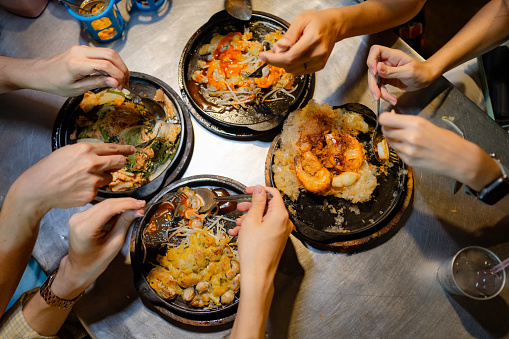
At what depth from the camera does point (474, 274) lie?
6.68 ft

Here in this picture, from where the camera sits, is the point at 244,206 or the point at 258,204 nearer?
the point at 258,204

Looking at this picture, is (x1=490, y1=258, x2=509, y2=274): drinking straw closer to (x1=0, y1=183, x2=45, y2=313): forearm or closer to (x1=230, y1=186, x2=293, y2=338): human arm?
(x1=230, y1=186, x2=293, y2=338): human arm

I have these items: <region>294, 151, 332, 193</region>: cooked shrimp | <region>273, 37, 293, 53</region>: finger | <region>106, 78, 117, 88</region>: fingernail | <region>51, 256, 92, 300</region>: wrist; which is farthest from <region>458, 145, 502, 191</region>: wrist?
<region>51, 256, 92, 300</region>: wrist

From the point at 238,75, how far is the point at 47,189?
145cm

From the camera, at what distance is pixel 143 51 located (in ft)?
8.63

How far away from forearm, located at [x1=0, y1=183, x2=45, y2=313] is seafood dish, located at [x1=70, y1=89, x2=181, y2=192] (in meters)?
0.48

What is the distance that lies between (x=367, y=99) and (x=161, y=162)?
5.30ft

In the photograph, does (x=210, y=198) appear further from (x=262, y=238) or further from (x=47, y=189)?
(x=47, y=189)

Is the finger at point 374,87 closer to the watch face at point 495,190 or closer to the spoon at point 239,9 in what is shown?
the watch face at point 495,190

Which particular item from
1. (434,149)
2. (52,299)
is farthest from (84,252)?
(434,149)

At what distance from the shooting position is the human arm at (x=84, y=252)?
5.38 ft

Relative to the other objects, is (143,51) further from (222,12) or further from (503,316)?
(503,316)

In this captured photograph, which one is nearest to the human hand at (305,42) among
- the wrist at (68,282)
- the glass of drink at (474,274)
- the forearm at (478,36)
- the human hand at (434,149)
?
the human hand at (434,149)

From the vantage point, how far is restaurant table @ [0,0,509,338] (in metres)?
2.09
